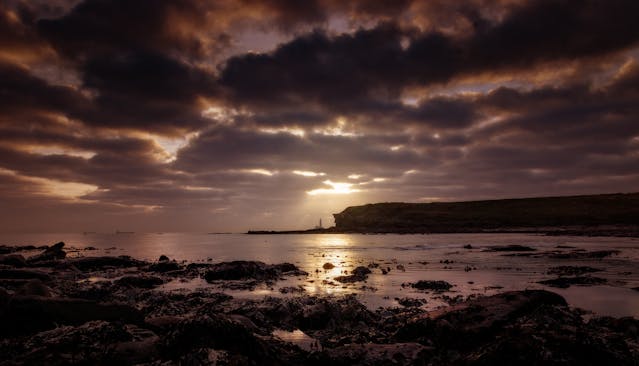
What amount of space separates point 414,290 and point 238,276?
1159 centimetres

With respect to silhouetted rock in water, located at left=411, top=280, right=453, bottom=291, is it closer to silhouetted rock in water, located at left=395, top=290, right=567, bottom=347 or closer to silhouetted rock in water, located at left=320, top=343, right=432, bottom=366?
silhouetted rock in water, located at left=395, top=290, right=567, bottom=347

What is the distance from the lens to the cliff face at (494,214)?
135125 millimetres

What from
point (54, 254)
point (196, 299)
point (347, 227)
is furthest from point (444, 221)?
point (196, 299)

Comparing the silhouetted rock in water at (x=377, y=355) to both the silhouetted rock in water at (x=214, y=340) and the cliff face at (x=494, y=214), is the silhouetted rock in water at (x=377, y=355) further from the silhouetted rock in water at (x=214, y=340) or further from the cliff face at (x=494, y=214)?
the cliff face at (x=494, y=214)

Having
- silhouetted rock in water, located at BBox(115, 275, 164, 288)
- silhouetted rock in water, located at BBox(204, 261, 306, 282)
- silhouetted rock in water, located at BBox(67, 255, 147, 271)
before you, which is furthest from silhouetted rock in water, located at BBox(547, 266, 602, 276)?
silhouetted rock in water, located at BBox(67, 255, 147, 271)

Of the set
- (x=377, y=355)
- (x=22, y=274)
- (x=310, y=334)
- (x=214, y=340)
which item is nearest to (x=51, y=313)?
(x=214, y=340)

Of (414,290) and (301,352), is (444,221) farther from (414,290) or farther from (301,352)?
(301,352)

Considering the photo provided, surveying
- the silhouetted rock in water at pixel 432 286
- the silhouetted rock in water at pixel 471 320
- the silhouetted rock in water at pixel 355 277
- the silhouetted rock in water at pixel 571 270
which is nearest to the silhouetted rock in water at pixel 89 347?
the silhouetted rock in water at pixel 471 320

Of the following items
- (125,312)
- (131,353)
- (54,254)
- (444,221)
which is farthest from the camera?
(444,221)

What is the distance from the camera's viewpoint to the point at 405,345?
7105 mm

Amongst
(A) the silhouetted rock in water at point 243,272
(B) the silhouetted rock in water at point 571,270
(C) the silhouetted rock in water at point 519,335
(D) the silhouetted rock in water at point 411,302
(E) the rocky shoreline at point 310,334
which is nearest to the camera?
(C) the silhouetted rock in water at point 519,335

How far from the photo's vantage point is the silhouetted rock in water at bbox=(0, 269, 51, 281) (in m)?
20.1

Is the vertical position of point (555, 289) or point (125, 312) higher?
point (125, 312)

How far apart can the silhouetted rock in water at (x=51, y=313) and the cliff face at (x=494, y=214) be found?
137m
